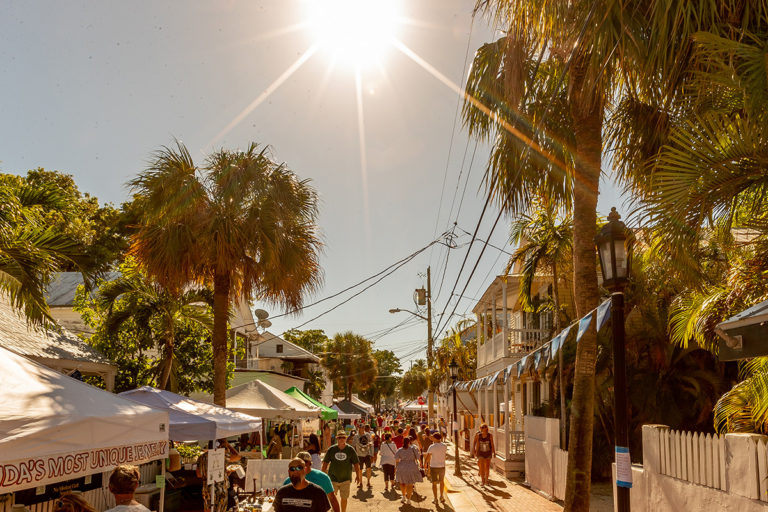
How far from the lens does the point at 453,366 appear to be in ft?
86.0

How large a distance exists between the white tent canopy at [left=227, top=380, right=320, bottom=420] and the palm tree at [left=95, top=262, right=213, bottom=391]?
217cm

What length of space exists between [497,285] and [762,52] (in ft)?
61.4

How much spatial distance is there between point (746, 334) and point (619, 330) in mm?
1485

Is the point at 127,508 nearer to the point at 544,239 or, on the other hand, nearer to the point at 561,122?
the point at 561,122

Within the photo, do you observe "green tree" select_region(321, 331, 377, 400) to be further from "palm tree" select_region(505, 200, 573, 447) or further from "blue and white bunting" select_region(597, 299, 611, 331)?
"blue and white bunting" select_region(597, 299, 611, 331)

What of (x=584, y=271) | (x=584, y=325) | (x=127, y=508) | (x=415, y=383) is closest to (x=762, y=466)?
(x=584, y=325)

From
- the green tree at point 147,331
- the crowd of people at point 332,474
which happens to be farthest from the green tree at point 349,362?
the green tree at point 147,331

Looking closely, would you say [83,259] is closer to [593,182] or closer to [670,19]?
[593,182]

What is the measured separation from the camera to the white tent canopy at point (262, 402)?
1881cm

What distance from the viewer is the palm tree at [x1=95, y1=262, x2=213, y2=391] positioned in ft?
62.5

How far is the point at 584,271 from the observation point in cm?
966

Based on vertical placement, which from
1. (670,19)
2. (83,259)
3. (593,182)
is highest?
(670,19)

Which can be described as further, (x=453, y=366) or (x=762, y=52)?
(x=453, y=366)

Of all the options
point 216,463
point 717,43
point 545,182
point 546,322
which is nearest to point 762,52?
point 717,43
